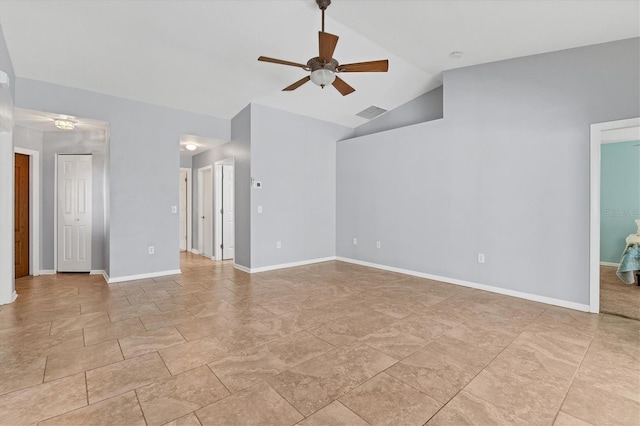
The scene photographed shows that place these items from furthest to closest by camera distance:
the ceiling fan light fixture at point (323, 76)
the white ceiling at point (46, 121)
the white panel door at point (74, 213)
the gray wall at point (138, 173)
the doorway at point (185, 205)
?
the doorway at point (185, 205) < the white panel door at point (74, 213) < the gray wall at point (138, 173) < the white ceiling at point (46, 121) < the ceiling fan light fixture at point (323, 76)

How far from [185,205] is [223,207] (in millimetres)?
1871

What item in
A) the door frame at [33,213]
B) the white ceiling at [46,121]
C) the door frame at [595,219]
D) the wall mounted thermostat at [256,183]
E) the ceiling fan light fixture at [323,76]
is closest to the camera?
the ceiling fan light fixture at [323,76]

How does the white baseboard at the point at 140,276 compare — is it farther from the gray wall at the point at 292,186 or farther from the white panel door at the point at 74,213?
the gray wall at the point at 292,186

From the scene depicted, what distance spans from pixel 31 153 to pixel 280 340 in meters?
5.71

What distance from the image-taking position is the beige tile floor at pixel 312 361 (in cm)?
182

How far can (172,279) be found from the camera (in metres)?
5.01

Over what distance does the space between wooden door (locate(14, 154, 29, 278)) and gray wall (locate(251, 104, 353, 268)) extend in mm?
3864

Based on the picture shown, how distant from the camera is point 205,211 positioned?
7395mm

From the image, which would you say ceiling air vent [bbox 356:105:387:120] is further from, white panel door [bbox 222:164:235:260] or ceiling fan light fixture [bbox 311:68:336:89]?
white panel door [bbox 222:164:235:260]

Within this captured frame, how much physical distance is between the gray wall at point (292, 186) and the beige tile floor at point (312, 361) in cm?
177

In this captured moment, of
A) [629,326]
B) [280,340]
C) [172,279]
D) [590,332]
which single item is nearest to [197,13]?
[280,340]

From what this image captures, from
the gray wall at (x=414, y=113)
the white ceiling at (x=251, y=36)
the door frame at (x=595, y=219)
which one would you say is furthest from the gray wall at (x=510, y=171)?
the gray wall at (x=414, y=113)

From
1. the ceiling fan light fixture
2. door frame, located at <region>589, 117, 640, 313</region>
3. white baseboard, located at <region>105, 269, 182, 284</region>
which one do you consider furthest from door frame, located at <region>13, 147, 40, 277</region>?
door frame, located at <region>589, 117, 640, 313</region>

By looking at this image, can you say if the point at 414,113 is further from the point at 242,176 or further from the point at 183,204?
the point at 183,204
